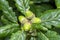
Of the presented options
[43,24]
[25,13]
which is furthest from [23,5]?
[43,24]

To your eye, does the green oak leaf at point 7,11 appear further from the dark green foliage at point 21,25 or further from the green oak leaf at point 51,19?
the green oak leaf at point 51,19

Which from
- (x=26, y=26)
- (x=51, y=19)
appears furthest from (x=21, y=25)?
(x=51, y=19)

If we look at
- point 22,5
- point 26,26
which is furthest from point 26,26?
point 22,5

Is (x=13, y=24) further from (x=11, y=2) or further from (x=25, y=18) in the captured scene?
(x=11, y=2)

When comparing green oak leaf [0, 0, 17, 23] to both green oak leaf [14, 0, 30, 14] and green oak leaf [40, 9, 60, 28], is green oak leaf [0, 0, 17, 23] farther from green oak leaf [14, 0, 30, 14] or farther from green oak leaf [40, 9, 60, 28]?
green oak leaf [40, 9, 60, 28]

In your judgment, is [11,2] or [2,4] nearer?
[2,4]

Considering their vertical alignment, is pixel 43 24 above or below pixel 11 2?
below

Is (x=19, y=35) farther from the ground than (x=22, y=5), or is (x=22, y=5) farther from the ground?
(x=22, y=5)

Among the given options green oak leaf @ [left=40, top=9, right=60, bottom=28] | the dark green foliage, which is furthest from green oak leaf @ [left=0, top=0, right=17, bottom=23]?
green oak leaf @ [left=40, top=9, right=60, bottom=28]

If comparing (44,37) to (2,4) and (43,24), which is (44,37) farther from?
(2,4)

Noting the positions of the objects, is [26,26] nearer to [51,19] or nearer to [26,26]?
[26,26]

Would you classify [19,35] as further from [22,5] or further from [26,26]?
[22,5]
